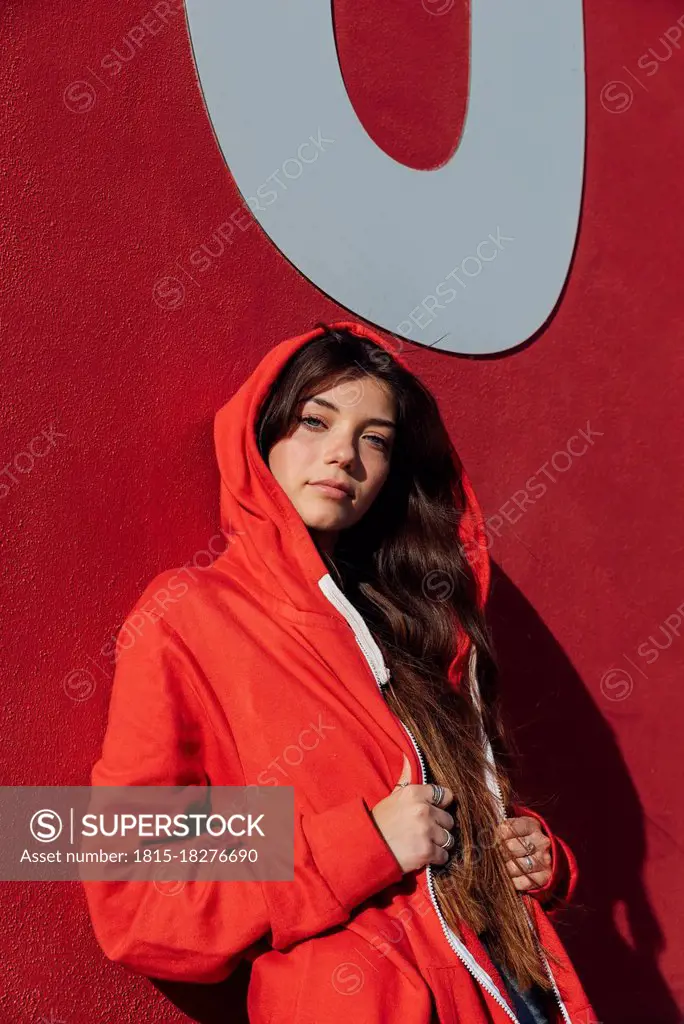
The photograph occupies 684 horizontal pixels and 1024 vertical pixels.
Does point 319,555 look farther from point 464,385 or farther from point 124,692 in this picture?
point 464,385

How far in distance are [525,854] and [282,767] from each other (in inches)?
19.3

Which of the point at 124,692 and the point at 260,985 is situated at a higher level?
the point at 124,692

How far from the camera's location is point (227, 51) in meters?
2.09

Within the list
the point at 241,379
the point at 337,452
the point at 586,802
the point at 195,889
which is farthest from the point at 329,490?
the point at 586,802

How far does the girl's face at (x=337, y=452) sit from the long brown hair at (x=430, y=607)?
0.09ft

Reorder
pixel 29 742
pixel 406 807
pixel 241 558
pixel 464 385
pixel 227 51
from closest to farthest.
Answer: pixel 406 807 < pixel 29 742 < pixel 241 558 < pixel 227 51 < pixel 464 385

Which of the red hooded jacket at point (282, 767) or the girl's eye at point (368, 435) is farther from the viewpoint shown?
the girl's eye at point (368, 435)

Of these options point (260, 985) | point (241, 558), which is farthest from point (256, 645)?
point (260, 985)

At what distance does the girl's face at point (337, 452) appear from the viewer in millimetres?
1798

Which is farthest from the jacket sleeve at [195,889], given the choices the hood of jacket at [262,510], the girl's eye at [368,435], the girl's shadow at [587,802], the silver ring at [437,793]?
the girl's shadow at [587,802]

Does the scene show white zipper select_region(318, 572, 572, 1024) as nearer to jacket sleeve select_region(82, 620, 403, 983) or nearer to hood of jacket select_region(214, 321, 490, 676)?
hood of jacket select_region(214, 321, 490, 676)

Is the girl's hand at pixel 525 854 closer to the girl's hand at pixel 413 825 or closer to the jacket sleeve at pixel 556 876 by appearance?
the jacket sleeve at pixel 556 876

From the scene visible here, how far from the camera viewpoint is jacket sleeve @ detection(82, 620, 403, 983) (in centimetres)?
153

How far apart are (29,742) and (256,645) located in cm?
39
